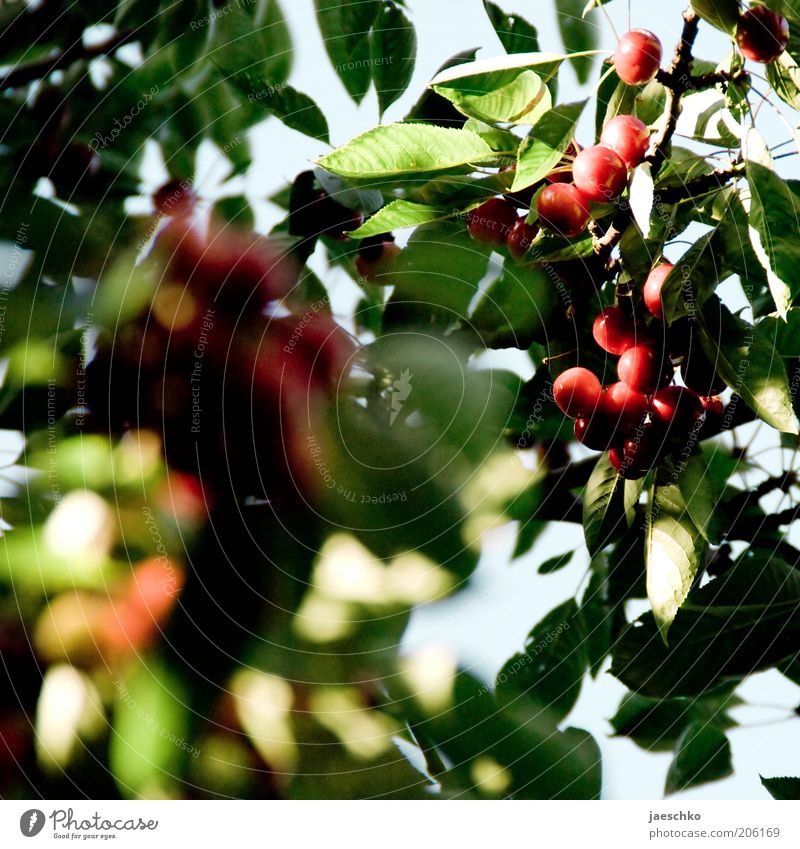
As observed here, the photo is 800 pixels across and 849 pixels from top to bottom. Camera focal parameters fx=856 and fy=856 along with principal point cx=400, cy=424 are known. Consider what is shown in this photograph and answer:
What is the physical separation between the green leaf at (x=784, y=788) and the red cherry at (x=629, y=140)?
524 mm

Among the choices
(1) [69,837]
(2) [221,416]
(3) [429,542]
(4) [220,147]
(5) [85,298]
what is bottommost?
(1) [69,837]

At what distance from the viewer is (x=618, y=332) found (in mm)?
549

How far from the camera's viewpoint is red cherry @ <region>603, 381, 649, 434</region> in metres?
0.54

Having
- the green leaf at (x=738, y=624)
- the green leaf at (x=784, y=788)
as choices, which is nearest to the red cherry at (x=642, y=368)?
the green leaf at (x=738, y=624)

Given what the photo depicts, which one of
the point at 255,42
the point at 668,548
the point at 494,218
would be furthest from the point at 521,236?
the point at 255,42

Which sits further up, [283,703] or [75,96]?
[75,96]

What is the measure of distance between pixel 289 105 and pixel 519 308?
0.27 metres

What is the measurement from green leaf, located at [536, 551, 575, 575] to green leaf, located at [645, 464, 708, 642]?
25cm

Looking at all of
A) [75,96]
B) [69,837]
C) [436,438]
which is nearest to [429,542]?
[436,438]

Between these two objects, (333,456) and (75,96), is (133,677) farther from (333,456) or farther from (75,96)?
(75,96)

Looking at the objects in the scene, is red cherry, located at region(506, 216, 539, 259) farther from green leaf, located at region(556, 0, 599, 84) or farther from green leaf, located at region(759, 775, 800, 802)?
green leaf, located at region(759, 775, 800, 802)

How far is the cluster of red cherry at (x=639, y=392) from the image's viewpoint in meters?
0.54

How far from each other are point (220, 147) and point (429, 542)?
421mm

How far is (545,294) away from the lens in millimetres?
626
